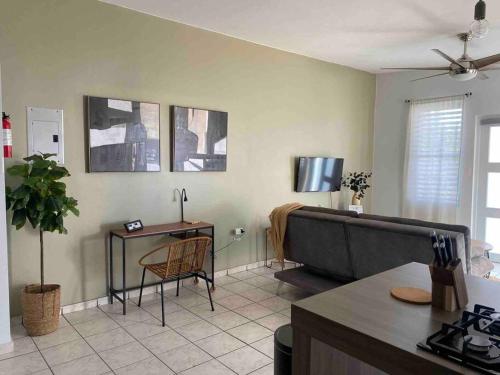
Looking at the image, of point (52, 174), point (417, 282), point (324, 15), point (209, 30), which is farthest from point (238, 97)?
point (417, 282)

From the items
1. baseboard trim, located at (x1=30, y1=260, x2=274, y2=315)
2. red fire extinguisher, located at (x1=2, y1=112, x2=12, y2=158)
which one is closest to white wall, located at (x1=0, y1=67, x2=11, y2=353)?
red fire extinguisher, located at (x1=2, y1=112, x2=12, y2=158)

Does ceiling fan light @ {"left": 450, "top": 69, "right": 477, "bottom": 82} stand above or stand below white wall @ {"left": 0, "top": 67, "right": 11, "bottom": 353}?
above

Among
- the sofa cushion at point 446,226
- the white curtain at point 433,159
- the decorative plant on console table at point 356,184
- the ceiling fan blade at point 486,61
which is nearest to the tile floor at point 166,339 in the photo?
the sofa cushion at point 446,226

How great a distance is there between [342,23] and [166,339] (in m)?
3.44

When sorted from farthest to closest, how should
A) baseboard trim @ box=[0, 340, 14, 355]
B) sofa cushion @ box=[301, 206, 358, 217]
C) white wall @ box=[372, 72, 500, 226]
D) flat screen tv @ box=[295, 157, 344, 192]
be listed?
white wall @ box=[372, 72, 500, 226] < flat screen tv @ box=[295, 157, 344, 192] < sofa cushion @ box=[301, 206, 358, 217] < baseboard trim @ box=[0, 340, 14, 355]

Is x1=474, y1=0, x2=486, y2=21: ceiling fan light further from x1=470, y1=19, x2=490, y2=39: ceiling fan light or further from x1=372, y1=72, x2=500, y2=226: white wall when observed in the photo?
x1=372, y1=72, x2=500, y2=226: white wall

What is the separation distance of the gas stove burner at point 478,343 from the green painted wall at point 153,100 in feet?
10.6

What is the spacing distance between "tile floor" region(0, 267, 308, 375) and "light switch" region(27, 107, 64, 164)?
145 cm

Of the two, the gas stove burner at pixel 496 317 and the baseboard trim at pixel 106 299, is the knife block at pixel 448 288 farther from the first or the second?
the baseboard trim at pixel 106 299

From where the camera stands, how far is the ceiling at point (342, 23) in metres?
3.42

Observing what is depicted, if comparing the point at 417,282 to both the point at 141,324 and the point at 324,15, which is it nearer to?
the point at 141,324

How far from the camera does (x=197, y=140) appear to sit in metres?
4.12

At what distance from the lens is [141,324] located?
315cm

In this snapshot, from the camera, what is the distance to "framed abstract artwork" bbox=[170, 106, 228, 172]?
3945 millimetres
